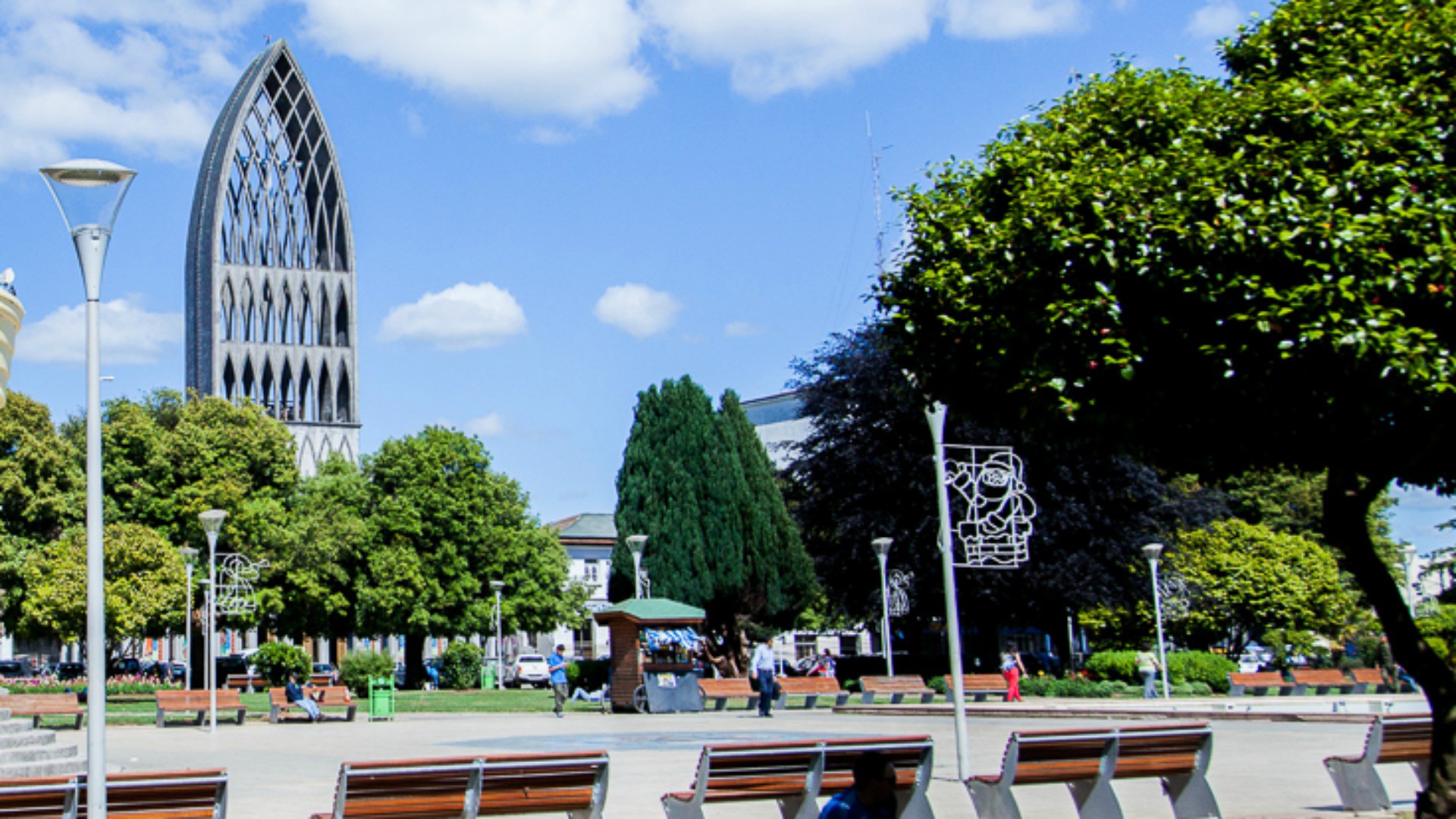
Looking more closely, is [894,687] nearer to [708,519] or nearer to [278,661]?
[708,519]

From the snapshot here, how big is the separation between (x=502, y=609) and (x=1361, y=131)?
5496 cm

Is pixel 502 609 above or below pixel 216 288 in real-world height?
below

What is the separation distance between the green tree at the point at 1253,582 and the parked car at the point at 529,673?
34.3 m

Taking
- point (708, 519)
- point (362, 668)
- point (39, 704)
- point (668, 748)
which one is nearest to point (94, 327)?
point (668, 748)

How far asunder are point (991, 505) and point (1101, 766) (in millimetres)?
28417

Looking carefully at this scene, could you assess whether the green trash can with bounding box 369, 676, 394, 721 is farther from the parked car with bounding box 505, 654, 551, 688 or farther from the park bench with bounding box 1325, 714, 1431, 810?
the parked car with bounding box 505, 654, 551, 688

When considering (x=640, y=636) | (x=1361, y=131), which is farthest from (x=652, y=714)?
(x=1361, y=131)

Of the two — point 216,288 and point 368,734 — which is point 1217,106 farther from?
point 216,288

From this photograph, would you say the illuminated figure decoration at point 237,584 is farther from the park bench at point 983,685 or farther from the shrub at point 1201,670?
the shrub at point 1201,670

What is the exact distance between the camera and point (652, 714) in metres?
31.1

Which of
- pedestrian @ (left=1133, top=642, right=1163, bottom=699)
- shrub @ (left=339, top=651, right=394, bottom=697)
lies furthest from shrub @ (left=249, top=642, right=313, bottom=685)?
pedestrian @ (left=1133, top=642, right=1163, bottom=699)

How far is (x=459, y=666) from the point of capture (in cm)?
5350

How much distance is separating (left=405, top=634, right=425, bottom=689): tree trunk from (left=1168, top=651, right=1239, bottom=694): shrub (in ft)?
102

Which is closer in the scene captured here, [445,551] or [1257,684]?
[1257,684]
